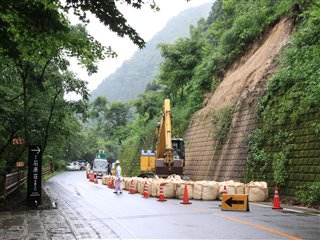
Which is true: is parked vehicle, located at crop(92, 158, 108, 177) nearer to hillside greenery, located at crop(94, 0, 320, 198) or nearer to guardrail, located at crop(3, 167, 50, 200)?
hillside greenery, located at crop(94, 0, 320, 198)

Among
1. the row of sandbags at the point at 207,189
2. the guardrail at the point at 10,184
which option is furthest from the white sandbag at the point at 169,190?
the guardrail at the point at 10,184

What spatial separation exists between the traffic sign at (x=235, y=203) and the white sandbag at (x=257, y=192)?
396 cm

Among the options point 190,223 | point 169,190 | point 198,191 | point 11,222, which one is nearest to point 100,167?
point 169,190

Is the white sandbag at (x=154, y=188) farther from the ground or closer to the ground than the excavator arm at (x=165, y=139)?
closer to the ground

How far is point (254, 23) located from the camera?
33.6 m

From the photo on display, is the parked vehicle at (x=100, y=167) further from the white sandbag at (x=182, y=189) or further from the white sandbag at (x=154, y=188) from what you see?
the white sandbag at (x=182, y=189)

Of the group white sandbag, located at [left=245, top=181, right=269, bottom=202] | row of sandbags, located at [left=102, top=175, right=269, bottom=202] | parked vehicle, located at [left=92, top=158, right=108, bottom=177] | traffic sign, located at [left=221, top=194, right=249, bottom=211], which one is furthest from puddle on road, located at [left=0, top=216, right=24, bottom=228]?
parked vehicle, located at [left=92, top=158, right=108, bottom=177]

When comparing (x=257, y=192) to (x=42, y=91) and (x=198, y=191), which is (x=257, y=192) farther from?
(x=42, y=91)

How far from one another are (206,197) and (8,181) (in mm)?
8600

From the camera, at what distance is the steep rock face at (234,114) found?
24391 millimetres

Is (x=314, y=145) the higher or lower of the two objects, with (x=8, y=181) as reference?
higher

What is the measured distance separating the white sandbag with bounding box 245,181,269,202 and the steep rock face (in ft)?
14.6

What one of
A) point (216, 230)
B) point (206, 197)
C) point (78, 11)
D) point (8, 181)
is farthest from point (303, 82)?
point (78, 11)

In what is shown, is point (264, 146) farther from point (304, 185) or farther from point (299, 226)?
point (299, 226)
